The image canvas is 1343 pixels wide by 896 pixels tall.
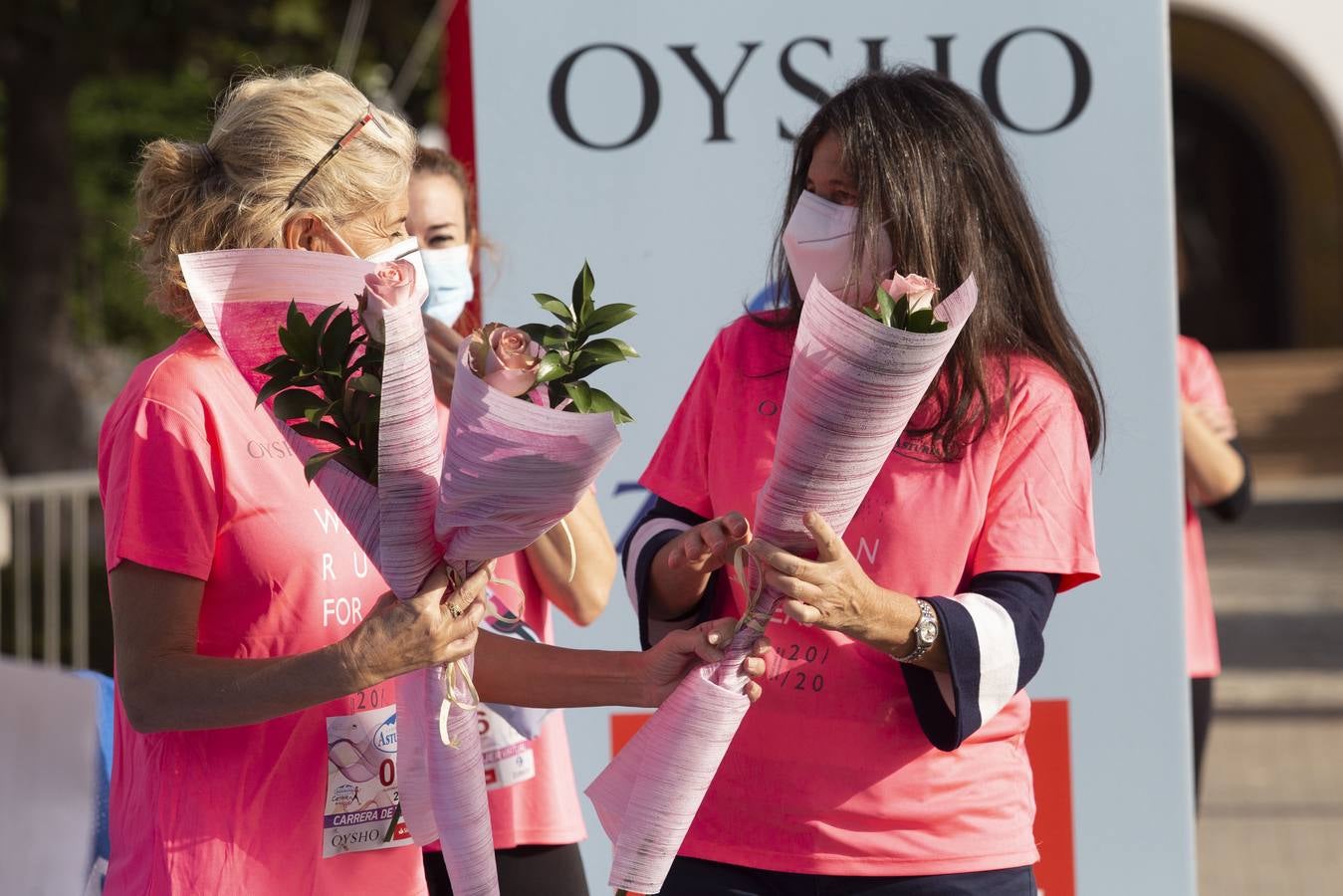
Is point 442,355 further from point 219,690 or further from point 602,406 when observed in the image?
point 602,406

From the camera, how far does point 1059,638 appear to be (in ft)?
9.99

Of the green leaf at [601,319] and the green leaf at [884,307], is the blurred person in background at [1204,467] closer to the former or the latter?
the green leaf at [884,307]

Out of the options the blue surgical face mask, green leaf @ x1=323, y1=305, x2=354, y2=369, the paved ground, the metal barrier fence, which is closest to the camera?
green leaf @ x1=323, y1=305, x2=354, y2=369

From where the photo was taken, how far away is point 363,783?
83.3 inches

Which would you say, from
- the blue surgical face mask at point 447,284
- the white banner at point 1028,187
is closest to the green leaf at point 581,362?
the blue surgical face mask at point 447,284

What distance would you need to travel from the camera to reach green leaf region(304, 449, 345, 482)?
1.79 metres

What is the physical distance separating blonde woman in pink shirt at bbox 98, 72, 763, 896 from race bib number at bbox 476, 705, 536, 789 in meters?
0.47

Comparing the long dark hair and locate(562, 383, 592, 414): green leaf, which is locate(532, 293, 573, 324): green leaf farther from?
the long dark hair

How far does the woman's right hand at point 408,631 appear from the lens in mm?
1866

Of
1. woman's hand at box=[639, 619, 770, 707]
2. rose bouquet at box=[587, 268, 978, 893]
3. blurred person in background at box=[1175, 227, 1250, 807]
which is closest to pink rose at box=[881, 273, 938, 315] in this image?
rose bouquet at box=[587, 268, 978, 893]

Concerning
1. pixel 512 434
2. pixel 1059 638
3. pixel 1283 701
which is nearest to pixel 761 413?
pixel 512 434

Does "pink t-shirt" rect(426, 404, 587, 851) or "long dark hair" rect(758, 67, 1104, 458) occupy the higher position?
"long dark hair" rect(758, 67, 1104, 458)

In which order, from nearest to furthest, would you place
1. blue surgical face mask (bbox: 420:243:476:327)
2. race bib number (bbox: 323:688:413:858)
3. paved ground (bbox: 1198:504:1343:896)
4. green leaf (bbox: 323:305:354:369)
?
green leaf (bbox: 323:305:354:369)
race bib number (bbox: 323:688:413:858)
blue surgical face mask (bbox: 420:243:476:327)
paved ground (bbox: 1198:504:1343:896)

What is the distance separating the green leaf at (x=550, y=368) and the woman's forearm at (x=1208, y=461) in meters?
2.64
